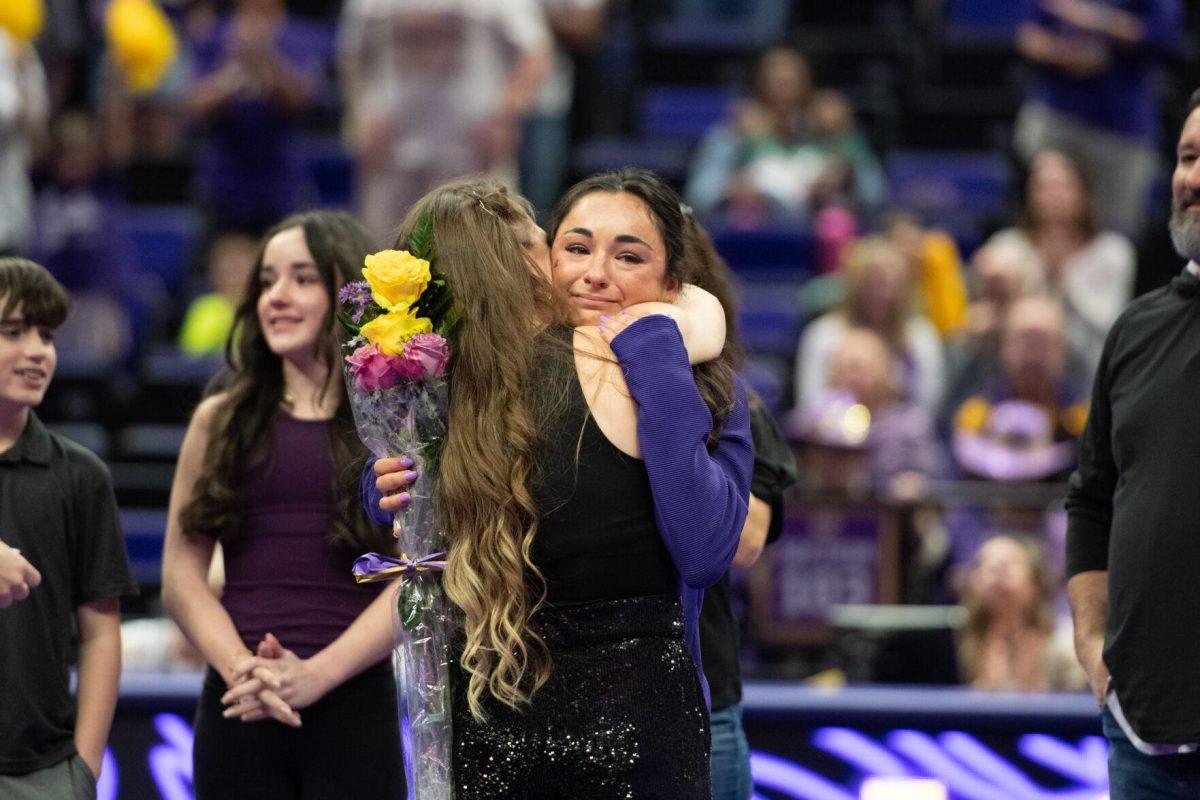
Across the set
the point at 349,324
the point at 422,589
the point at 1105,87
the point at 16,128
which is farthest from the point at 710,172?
the point at 422,589

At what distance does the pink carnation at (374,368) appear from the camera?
303cm

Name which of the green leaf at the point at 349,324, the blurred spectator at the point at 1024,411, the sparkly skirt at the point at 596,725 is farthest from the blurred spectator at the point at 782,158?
the sparkly skirt at the point at 596,725

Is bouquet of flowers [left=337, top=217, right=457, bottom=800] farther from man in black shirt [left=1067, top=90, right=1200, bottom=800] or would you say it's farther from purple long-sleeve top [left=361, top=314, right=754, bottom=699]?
man in black shirt [left=1067, top=90, right=1200, bottom=800]

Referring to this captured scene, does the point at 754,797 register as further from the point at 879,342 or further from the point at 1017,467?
the point at 879,342

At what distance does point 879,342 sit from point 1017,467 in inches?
31.5

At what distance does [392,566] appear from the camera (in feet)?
10.3

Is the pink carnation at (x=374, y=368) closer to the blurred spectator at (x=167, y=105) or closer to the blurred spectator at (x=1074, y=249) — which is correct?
the blurred spectator at (x=1074, y=249)

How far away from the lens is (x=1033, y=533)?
6469mm

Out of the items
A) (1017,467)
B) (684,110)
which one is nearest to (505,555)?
(1017,467)

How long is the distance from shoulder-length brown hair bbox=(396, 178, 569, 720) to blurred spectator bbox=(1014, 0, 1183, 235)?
253 inches

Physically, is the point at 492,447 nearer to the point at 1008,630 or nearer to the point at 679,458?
the point at 679,458

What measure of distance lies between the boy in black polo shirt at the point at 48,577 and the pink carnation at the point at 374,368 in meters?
0.91

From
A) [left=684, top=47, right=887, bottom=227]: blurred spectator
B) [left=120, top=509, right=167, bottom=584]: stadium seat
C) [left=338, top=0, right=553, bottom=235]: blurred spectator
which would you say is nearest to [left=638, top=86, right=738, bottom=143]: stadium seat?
[left=684, top=47, right=887, bottom=227]: blurred spectator

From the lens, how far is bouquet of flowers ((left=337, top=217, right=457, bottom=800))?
9.93 feet
